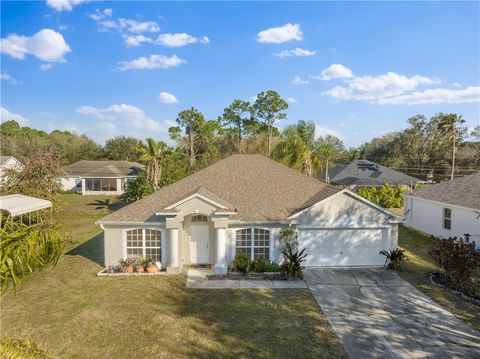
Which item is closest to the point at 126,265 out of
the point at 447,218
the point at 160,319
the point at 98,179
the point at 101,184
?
the point at 160,319

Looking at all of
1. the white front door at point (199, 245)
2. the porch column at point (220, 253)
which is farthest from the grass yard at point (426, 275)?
the white front door at point (199, 245)

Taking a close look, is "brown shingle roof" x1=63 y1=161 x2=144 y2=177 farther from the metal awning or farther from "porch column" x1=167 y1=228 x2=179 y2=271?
"porch column" x1=167 y1=228 x2=179 y2=271

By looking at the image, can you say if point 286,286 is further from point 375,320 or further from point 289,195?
point 289,195

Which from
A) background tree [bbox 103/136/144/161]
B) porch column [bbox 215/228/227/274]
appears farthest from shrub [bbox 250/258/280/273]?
background tree [bbox 103/136/144/161]

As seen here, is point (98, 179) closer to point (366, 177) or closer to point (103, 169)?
point (103, 169)

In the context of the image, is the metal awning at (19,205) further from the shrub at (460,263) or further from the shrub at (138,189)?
the shrub at (460,263)
